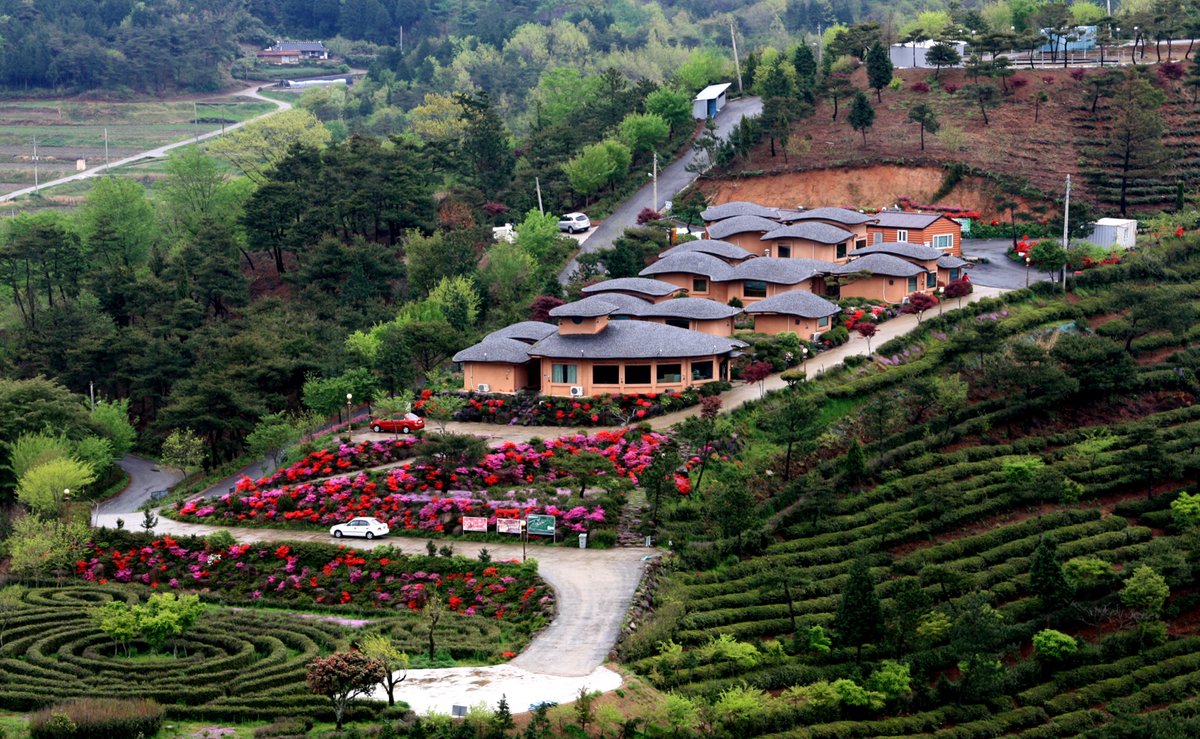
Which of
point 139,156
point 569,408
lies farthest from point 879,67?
point 139,156

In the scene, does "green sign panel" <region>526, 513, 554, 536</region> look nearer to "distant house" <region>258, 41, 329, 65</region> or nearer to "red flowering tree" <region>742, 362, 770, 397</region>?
"red flowering tree" <region>742, 362, 770, 397</region>

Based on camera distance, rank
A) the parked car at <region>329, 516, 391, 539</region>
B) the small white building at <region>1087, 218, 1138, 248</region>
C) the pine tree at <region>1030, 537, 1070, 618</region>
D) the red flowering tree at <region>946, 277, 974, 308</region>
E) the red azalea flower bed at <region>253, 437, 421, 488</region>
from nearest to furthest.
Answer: the pine tree at <region>1030, 537, 1070, 618</region> → the parked car at <region>329, 516, 391, 539</region> → the red azalea flower bed at <region>253, 437, 421, 488</region> → the red flowering tree at <region>946, 277, 974, 308</region> → the small white building at <region>1087, 218, 1138, 248</region>

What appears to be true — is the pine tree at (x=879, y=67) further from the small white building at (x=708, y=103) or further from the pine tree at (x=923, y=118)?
the small white building at (x=708, y=103)

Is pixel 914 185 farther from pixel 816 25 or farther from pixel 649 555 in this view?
pixel 816 25

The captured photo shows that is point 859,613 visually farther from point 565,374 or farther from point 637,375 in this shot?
point 565,374

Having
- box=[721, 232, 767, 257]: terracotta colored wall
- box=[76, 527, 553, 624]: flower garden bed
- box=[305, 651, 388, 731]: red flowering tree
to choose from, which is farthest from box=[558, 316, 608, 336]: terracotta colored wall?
box=[305, 651, 388, 731]: red flowering tree

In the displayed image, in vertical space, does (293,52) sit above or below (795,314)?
above
